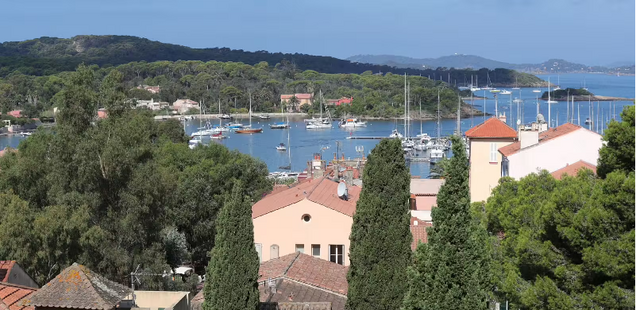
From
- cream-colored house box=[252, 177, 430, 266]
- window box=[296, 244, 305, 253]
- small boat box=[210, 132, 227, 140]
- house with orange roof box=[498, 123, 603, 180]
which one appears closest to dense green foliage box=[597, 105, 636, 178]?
cream-colored house box=[252, 177, 430, 266]

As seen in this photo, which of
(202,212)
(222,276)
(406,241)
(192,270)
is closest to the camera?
(222,276)

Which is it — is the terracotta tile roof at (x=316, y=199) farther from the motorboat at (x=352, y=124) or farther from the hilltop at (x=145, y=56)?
the hilltop at (x=145, y=56)

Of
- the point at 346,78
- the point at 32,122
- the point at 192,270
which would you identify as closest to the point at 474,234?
the point at 192,270

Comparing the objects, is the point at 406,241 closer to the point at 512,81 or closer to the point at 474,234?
the point at 474,234

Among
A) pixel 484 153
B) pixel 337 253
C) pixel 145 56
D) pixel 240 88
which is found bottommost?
pixel 337 253

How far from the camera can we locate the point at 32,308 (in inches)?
354

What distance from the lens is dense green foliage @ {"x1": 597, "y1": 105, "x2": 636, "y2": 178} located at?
6.87 meters

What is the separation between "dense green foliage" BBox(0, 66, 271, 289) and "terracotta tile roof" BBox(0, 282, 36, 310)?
449 cm

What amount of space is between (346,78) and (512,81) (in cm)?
6492

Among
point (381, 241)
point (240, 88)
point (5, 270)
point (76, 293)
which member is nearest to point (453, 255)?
point (381, 241)

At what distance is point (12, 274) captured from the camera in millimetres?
12070

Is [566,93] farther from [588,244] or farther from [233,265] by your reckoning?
[588,244]

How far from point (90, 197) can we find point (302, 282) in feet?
20.0

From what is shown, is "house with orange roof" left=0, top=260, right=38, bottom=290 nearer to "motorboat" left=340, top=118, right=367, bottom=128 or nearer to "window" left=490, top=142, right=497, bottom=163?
"window" left=490, top=142, right=497, bottom=163
